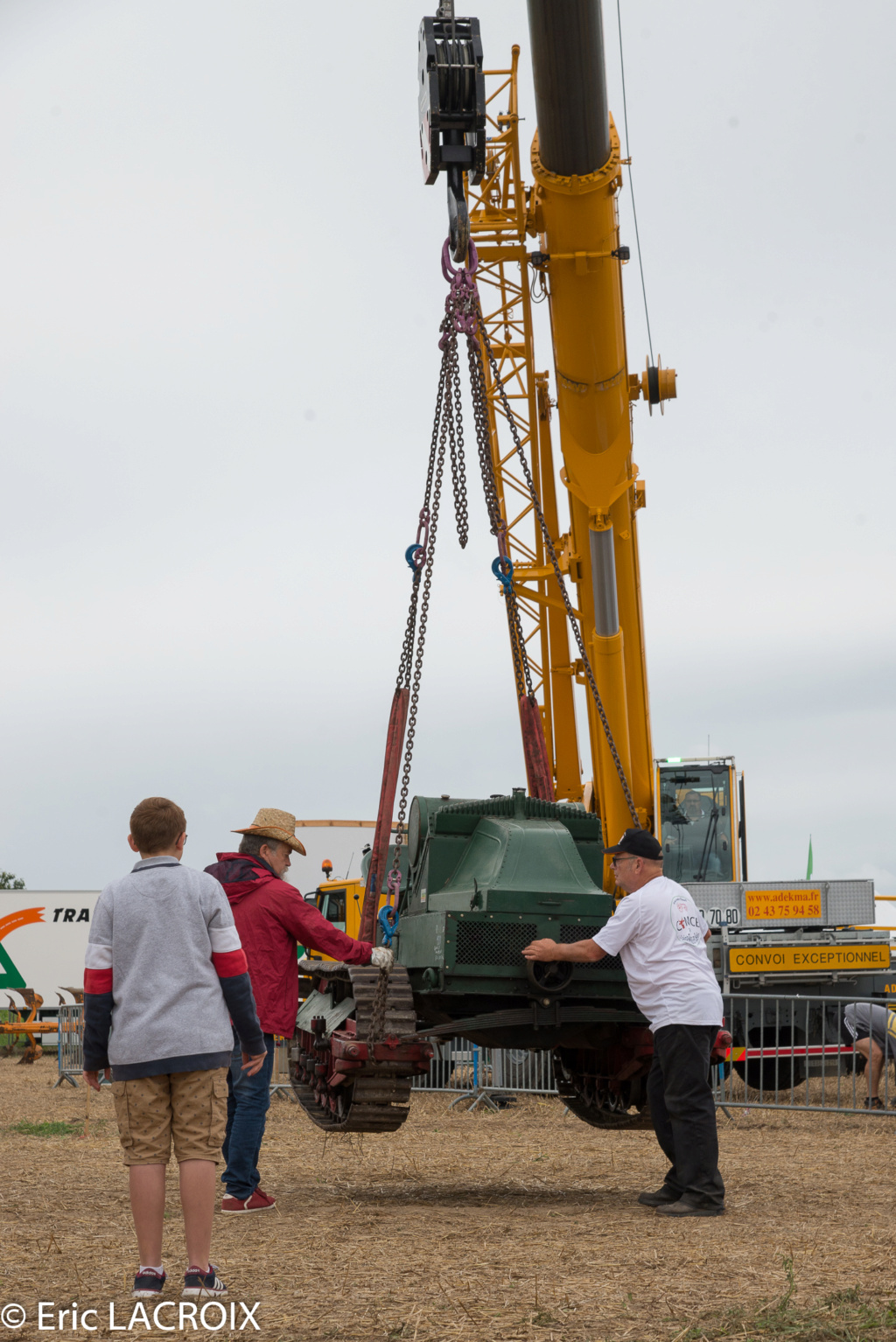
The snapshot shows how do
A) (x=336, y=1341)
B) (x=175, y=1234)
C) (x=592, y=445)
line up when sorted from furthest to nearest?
(x=592, y=445) → (x=175, y=1234) → (x=336, y=1341)

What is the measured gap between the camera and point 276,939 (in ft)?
23.7

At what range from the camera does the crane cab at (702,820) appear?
62.7ft

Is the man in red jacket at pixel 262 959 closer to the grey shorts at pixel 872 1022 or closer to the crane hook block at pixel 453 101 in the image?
the crane hook block at pixel 453 101

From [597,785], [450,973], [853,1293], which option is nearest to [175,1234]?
[450,973]

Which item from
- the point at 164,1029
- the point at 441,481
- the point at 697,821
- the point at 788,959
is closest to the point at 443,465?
the point at 441,481

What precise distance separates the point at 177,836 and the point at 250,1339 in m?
1.65

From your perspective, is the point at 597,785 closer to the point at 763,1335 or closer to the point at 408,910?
the point at 408,910

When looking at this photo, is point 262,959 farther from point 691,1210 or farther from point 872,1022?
point 872,1022

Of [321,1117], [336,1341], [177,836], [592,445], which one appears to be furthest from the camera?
[592,445]

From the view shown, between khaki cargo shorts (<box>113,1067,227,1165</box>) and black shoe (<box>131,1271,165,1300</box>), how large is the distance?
355 mm

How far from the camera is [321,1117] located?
8.07m

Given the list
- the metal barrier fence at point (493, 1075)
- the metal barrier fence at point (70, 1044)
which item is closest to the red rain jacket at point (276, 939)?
the metal barrier fence at point (493, 1075)

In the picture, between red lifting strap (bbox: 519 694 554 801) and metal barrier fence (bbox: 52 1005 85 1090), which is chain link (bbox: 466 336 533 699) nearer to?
red lifting strap (bbox: 519 694 554 801)

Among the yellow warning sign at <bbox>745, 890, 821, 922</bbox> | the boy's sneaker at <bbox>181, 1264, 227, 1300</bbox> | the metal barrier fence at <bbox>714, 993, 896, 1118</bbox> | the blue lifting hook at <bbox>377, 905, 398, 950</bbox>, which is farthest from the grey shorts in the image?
the boy's sneaker at <bbox>181, 1264, 227, 1300</bbox>
